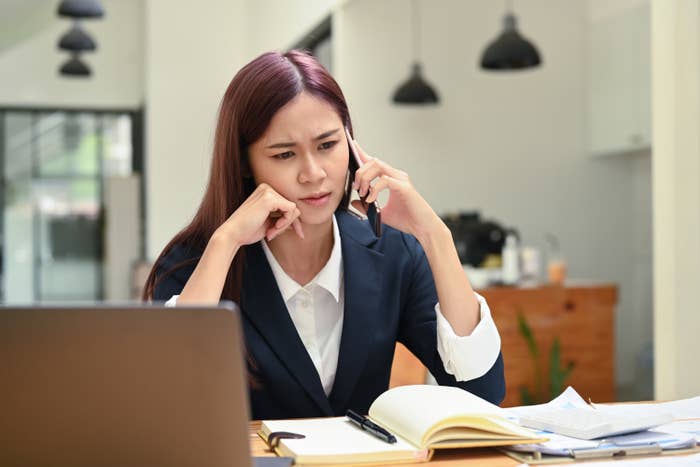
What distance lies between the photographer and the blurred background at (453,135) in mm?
2438

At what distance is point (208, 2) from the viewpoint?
8.98 meters

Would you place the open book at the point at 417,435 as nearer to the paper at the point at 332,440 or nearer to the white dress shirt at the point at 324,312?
the paper at the point at 332,440

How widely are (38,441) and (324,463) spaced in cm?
37

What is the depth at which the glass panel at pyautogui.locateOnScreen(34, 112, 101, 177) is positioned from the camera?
33.4ft

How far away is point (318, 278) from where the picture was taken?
181 centimetres

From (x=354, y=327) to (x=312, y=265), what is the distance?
0.18 m

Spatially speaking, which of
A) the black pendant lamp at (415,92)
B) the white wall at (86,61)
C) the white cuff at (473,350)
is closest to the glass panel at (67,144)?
the white wall at (86,61)

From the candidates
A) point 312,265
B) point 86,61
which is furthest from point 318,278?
point 86,61

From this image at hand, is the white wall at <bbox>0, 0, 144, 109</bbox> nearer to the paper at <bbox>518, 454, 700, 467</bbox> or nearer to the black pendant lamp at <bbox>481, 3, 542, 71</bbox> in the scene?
the black pendant lamp at <bbox>481, 3, 542, 71</bbox>

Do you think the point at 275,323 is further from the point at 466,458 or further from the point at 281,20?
the point at 281,20

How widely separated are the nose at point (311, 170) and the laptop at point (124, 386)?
0.79 metres

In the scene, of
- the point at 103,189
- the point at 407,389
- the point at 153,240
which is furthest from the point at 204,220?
the point at 103,189

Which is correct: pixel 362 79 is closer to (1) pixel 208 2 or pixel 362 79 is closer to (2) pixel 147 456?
(1) pixel 208 2

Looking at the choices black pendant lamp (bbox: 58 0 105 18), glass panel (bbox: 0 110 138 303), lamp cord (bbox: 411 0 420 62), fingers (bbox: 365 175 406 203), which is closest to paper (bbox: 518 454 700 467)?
fingers (bbox: 365 175 406 203)
